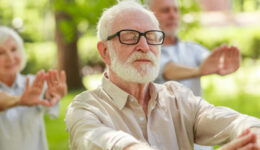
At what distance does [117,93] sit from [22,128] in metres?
1.80

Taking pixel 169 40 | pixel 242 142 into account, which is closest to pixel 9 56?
pixel 169 40

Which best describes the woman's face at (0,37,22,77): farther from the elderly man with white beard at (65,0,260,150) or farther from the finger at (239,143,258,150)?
the finger at (239,143,258,150)

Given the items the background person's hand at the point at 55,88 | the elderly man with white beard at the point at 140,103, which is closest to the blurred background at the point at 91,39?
the background person's hand at the point at 55,88

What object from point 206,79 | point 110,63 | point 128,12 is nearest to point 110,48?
point 110,63

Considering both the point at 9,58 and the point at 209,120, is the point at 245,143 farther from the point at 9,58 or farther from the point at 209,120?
the point at 9,58

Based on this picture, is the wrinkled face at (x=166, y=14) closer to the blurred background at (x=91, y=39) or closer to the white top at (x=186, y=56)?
the white top at (x=186, y=56)

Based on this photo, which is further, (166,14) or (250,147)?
(166,14)

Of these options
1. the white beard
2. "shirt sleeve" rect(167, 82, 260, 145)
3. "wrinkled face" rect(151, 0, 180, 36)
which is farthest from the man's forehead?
"wrinkled face" rect(151, 0, 180, 36)

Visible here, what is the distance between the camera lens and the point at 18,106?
3887 mm

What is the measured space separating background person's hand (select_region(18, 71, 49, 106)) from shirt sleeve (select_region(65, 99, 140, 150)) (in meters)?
1.23

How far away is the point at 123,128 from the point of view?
90.3 inches

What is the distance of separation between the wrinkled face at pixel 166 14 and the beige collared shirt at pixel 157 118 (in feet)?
5.07

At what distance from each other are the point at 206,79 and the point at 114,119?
12.0m

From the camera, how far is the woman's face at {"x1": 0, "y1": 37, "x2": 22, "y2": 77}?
3877mm
